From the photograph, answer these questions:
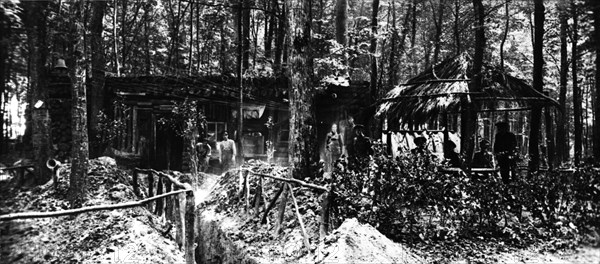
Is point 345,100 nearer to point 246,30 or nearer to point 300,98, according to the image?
point 300,98

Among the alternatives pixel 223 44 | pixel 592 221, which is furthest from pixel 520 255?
pixel 223 44

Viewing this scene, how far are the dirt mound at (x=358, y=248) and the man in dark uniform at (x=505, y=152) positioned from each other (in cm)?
238

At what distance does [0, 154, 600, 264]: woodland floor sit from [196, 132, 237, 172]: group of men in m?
4.26

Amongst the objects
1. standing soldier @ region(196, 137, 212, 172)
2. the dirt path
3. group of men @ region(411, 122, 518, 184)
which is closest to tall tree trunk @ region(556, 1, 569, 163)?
group of men @ region(411, 122, 518, 184)

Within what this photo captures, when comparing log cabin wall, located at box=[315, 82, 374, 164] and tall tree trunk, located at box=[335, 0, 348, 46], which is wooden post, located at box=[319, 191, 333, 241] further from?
tall tree trunk, located at box=[335, 0, 348, 46]

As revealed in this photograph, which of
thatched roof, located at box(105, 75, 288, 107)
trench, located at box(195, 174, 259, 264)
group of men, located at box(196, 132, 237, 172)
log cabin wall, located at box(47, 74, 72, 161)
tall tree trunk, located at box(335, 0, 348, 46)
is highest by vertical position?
tall tree trunk, located at box(335, 0, 348, 46)

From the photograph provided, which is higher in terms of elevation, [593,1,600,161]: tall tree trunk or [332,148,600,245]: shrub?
[593,1,600,161]: tall tree trunk

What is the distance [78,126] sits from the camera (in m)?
4.92

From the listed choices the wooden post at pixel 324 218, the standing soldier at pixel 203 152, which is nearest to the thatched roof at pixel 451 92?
the wooden post at pixel 324 218

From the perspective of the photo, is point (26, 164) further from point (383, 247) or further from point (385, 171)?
point (385, 171)

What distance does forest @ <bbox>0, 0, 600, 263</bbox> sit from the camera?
3.82m

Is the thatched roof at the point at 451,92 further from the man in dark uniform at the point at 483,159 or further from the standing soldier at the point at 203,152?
the standing soldier at the point at 203,152

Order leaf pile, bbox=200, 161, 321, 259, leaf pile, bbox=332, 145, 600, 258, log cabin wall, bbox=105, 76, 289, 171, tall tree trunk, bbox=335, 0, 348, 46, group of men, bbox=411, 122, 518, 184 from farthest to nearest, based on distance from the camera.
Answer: tall tree trunk, bbox=335, 0, 348, 46 → log cabin wall, bbox=105, 76, 289, 171 → group of men, bbox=411, 122, 518, 184 → leaf pile, bbox=200, 161, 321, 259 → leaf pile, bbox=332, 145, 600, 258

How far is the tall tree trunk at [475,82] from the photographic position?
6809 mm
